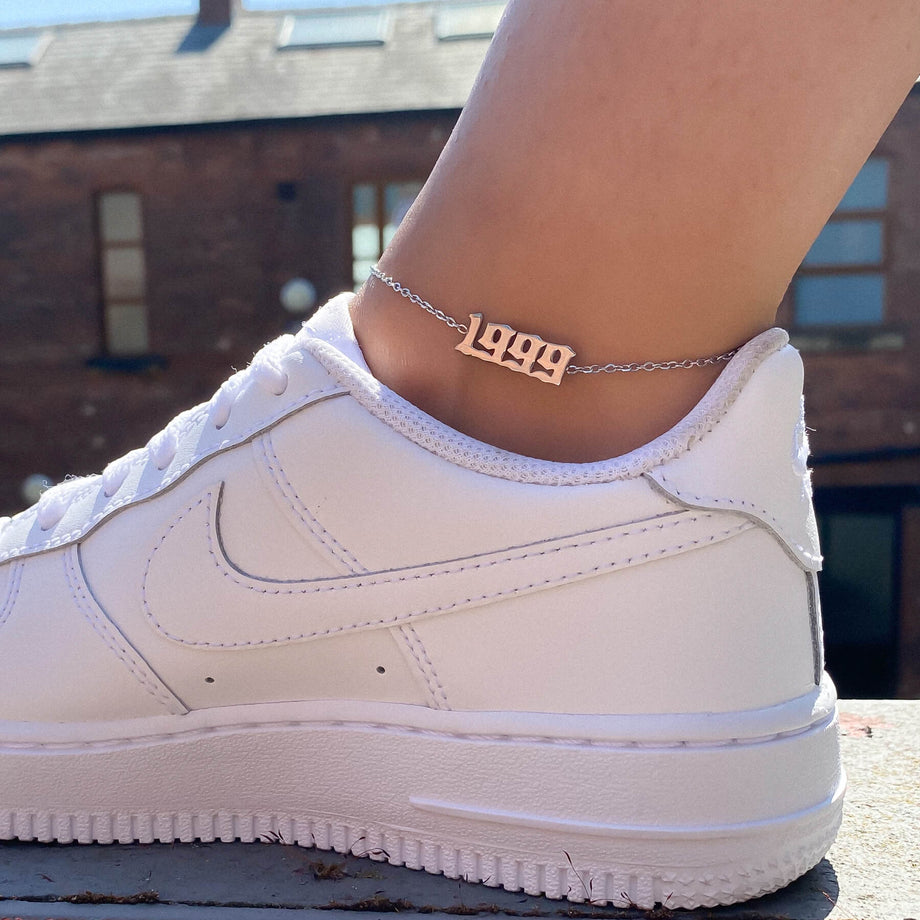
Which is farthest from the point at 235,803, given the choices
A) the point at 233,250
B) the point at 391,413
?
the point at 233,250

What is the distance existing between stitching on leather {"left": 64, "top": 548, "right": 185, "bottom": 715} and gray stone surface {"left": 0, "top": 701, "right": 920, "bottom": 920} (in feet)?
0.47

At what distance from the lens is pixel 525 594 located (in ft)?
2.27

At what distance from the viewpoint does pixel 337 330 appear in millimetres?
802

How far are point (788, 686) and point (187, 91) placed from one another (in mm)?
10076

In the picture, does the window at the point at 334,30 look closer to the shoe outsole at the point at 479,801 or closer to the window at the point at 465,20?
the window at the point at 465,20

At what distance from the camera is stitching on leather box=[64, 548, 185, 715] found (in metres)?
0.78

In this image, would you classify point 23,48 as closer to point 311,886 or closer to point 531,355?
point 531,355

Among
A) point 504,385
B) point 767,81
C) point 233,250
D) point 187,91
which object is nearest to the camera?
point 767,81

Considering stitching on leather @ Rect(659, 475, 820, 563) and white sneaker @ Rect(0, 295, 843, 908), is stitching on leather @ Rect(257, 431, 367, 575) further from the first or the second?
stitching on leather @ Rect(659, 475, 820, 563)

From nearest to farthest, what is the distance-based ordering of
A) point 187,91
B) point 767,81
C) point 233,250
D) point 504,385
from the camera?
point 767,81 < point 504,385 < point 233,250 < point 187,91

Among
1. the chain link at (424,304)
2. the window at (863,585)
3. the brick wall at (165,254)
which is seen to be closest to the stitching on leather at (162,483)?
the chain link at (424,304)

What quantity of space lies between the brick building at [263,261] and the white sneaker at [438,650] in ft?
25.6

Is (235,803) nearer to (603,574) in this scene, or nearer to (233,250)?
(603,574)

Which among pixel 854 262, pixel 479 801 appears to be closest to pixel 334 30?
pixel 854 262
